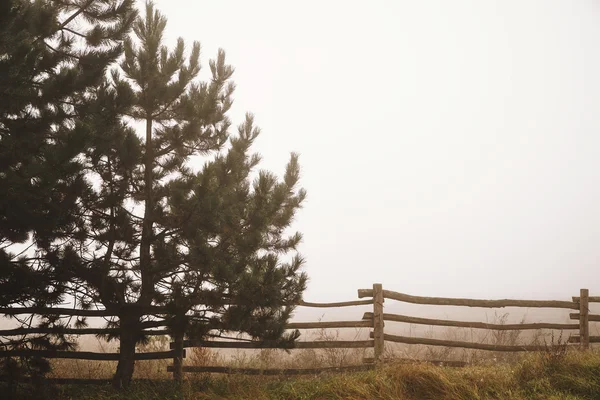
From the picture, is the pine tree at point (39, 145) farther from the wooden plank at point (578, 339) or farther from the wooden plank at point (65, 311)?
the wooden plank at point (578, 339)

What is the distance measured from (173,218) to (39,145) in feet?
6.66

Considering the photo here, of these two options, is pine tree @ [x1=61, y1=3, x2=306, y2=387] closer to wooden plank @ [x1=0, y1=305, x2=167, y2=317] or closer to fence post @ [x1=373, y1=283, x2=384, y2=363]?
wooden plank @ [x1=0, y1=305, x2=167, y2=317]

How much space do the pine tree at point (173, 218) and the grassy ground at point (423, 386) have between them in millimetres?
789

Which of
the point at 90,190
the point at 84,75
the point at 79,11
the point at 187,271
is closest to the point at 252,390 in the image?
the point at 187,271

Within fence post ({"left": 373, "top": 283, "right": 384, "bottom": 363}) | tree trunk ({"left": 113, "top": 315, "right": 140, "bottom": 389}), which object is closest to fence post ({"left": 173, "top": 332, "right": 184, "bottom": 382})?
tree trunk ({"left": 113, "top": 315, "right": 140, "bottom": 389})

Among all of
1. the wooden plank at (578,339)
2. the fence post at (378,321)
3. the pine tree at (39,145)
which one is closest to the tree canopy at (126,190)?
the pine tree at (39,145)

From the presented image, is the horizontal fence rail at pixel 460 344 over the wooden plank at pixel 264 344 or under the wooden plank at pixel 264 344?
under

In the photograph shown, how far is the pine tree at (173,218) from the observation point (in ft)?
19.4

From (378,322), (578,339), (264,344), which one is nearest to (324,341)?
(378,322)

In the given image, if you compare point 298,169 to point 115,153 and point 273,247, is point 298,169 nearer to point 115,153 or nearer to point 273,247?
point 273,247

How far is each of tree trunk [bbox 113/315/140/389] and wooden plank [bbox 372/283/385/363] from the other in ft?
14.9

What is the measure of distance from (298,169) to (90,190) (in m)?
3.42

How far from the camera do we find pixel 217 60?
7789 mm

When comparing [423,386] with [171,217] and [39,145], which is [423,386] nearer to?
[171,217]
